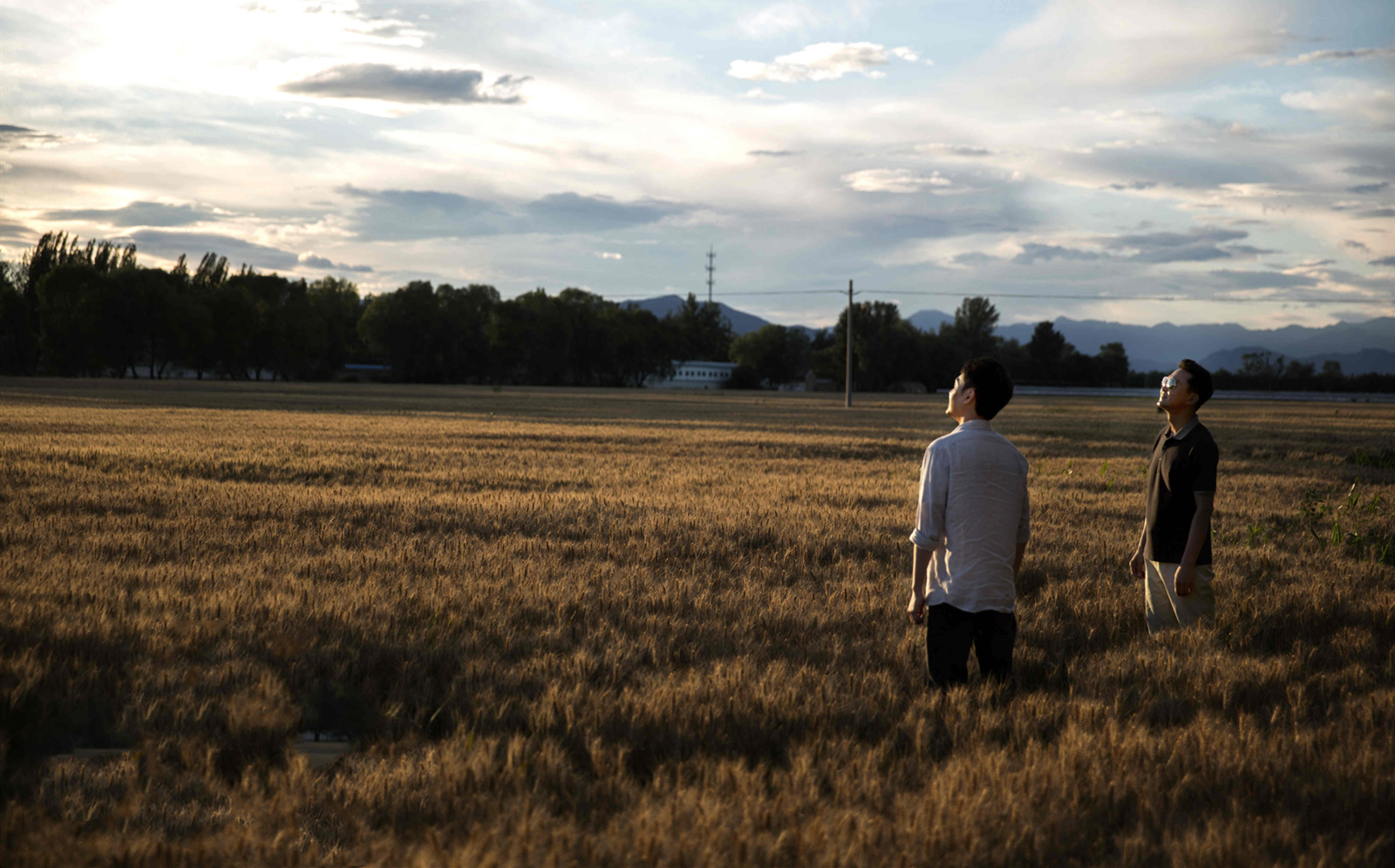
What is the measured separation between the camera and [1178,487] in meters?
6.02

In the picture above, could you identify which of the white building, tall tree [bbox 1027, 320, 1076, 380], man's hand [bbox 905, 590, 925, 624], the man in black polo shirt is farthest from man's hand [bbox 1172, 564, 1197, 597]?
the white building

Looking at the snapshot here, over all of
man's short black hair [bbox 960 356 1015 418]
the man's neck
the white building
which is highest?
the white building

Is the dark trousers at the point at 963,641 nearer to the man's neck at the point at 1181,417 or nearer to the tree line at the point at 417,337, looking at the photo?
the man's neck at the point at 1181,417

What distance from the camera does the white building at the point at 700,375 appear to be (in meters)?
178

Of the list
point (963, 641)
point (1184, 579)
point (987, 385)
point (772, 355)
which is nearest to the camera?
point (987, 385)

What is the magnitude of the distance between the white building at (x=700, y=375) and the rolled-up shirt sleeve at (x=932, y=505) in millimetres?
167185

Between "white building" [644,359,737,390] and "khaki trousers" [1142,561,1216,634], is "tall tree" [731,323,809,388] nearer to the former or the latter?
"white building" [644,359,737,390]

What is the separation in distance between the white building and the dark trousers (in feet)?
548

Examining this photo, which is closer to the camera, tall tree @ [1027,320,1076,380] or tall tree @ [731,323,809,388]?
tall tree @ [1027,320,1076,380]

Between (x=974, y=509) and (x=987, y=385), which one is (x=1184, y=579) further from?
(x=987, y=385)

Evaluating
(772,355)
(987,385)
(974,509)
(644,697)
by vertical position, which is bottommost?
(644,697)

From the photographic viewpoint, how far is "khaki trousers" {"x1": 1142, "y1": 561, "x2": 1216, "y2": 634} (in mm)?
6340

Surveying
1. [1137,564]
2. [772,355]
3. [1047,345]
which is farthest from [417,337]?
[1137,564]

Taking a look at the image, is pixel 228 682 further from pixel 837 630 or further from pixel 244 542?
pixel 244 542
